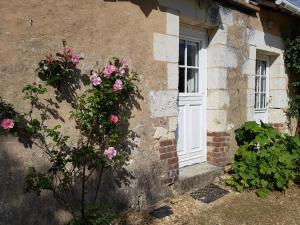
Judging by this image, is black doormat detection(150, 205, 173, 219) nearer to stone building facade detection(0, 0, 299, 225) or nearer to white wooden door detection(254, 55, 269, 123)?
stone building facade detection(0, 0, 299, 225)

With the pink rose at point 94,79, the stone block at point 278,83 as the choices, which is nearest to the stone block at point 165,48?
the pink rose at point 94,79

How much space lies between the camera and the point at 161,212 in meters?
4.04

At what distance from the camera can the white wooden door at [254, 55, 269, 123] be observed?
6.76 metres

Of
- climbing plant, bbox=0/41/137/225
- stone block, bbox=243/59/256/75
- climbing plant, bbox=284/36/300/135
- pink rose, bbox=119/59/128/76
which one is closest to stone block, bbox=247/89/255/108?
stone block, bbox=243/59/256/75

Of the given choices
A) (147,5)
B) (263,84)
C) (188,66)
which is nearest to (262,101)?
(263,84)

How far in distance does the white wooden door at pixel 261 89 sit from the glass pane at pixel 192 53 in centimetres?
202

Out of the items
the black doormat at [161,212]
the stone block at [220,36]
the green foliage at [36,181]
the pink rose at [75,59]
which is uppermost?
the stone block at [220,36]

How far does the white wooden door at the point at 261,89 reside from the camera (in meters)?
6.76

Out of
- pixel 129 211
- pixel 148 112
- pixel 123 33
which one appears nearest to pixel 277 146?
pixel 148 112

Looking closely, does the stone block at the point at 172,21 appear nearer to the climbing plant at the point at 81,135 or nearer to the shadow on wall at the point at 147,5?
the shadow on wall at the point at 147,5

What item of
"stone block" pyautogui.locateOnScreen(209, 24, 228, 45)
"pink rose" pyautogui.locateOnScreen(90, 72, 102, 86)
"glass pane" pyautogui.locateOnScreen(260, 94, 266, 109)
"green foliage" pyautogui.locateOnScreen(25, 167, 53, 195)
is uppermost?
"stone block" pyautogui.locateOnScreen(209, 24, 228, 45)

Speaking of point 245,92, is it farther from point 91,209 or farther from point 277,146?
point 91,209

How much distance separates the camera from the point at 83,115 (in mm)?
3402

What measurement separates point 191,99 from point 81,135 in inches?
87.4
